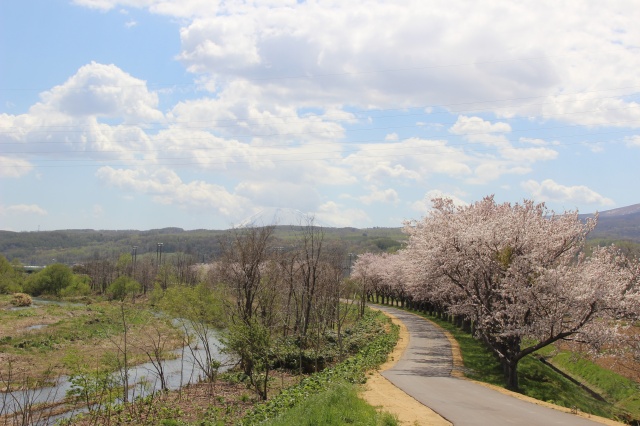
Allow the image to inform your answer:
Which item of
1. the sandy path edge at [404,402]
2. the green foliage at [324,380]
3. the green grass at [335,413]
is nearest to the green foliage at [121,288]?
the green foliage at [324,380]

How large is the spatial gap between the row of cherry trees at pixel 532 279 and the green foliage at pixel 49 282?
86.5 meters

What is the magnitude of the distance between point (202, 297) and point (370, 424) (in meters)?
19.7

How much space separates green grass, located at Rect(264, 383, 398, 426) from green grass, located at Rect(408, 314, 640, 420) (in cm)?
1068

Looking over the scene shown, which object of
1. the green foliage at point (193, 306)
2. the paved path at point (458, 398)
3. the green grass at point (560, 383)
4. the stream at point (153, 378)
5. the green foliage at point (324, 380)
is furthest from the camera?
the green foliage at point (193, 306)

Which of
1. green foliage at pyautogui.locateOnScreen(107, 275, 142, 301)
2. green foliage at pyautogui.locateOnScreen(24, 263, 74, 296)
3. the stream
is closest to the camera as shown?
the stream

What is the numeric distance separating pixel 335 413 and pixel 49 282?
96873 millimetres

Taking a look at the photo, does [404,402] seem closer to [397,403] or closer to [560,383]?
[397,403]

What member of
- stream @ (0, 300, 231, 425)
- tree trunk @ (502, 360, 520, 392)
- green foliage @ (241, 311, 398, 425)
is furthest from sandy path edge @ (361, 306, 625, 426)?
stream @ (0, 300, 231, 425)

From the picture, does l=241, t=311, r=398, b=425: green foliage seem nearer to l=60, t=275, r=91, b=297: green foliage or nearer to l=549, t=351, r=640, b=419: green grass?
l=549, t=351, r=640, b=419: green grass

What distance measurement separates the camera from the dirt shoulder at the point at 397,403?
52.0ft

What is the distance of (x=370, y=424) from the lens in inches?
574

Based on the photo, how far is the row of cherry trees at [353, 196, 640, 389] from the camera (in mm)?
22469

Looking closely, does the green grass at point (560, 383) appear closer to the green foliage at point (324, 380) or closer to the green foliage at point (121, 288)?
the green foliage at point (324, 380)

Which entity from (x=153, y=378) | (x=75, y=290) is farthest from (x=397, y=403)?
(x=75, y=290)
